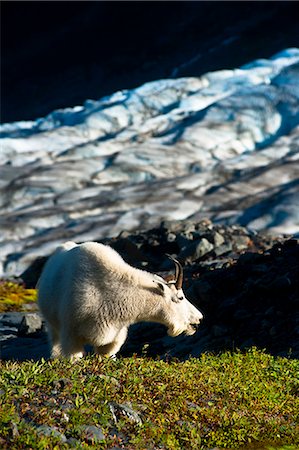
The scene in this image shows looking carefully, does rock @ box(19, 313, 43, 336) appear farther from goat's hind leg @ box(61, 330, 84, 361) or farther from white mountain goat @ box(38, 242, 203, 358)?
goat's hind leg @ box(61, 330, 84, 361)

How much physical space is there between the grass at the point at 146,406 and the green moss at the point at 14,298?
1524 centimetres

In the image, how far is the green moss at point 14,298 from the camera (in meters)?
24.1

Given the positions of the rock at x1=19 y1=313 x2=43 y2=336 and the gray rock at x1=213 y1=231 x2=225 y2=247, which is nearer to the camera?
the rock at x1=19 y1=313 x2=43 y2=336

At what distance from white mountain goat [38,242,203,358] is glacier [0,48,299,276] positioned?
4392cm

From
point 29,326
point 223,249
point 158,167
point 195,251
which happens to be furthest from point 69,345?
point 158,167

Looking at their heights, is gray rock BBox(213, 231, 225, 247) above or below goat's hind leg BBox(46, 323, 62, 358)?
below

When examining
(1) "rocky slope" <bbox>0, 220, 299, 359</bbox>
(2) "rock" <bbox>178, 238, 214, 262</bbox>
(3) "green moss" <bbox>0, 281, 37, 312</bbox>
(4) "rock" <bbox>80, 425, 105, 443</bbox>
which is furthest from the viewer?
(2) "rock" <bbox>178, 238, 214, 262</bbox>

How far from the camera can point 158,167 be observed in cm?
8469

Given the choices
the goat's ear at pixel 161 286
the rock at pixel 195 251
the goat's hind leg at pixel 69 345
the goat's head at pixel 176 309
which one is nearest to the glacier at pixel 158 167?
the rock at pixel 195 251

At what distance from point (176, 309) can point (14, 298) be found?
15533mm

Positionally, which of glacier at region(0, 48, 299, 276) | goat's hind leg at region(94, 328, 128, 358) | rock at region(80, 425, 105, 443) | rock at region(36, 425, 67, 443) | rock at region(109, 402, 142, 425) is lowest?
glacier at region(0, 48, 299, 276)

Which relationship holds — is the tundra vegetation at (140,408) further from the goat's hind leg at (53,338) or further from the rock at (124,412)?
the goat's hind leg at (53,338)

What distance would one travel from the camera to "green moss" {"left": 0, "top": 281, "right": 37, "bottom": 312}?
79.1 ft

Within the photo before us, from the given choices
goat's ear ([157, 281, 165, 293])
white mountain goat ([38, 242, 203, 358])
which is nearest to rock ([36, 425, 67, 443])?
white mountain goat ([38, 242, 203, 358])
